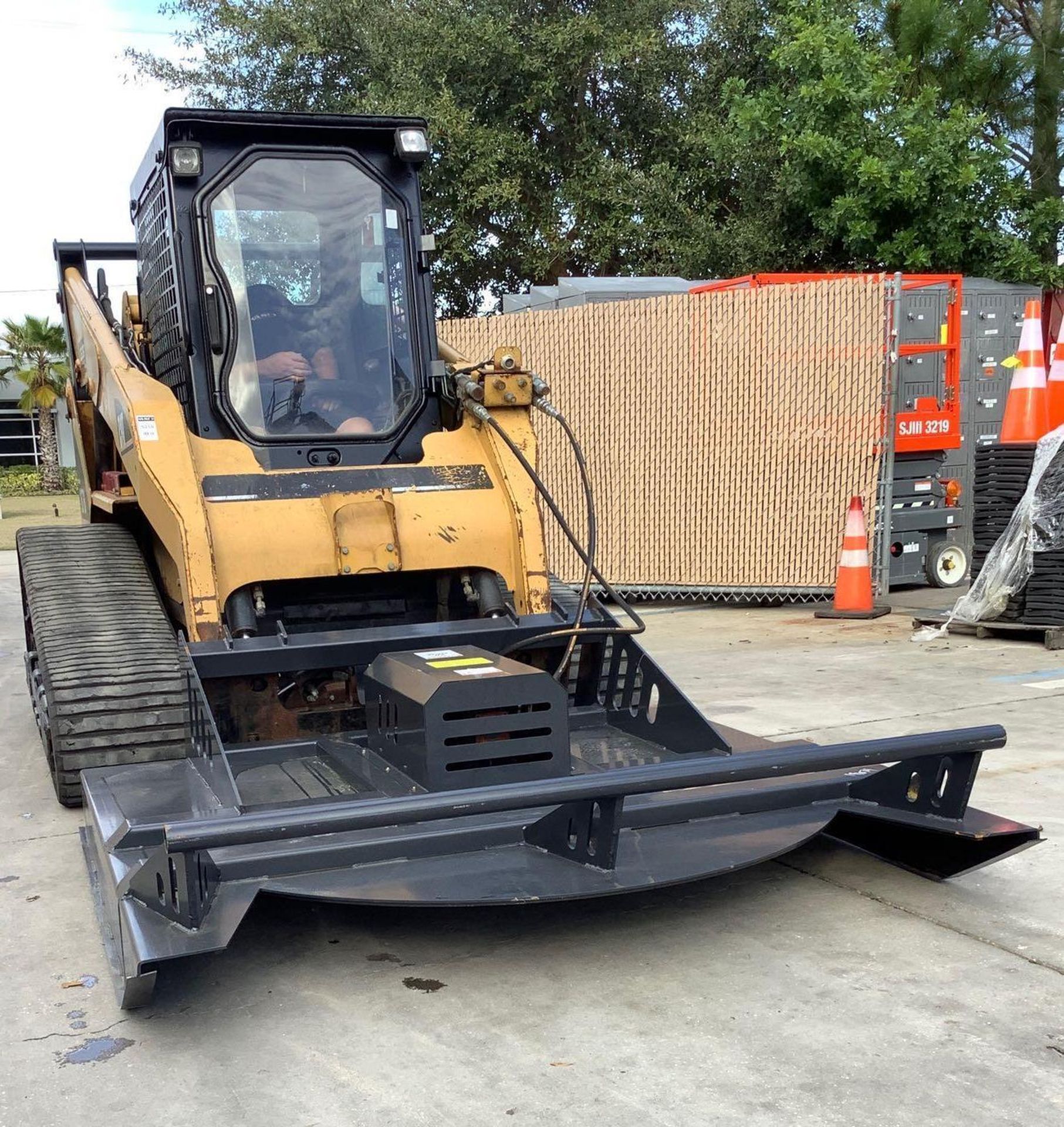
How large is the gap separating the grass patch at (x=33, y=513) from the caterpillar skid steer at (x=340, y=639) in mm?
17339

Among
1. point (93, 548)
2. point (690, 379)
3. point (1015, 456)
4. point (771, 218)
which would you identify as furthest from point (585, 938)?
point (771, 218)

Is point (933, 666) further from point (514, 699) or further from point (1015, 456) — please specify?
point (514, 699)

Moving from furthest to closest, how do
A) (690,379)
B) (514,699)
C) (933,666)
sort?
(690,379) → (933,666) → (514,699)

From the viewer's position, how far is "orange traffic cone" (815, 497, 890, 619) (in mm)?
10258

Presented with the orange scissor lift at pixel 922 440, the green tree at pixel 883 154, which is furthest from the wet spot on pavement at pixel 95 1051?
the green tree at pixel 883 154

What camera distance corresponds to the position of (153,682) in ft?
16.6

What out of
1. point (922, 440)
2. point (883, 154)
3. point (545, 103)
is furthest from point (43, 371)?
point (922, 440)

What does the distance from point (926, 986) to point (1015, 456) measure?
609 cm

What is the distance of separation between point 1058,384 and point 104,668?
22.9 feet

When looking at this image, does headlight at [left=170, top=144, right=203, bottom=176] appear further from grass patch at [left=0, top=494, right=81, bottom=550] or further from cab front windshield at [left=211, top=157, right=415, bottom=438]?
grass patch at [left=0, top=494, right=81, bottom=550]

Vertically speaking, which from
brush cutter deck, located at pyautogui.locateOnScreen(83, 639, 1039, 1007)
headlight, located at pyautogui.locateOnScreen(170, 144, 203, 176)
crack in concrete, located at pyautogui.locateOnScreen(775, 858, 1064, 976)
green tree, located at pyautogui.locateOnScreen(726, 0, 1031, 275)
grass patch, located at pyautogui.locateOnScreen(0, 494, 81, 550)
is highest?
green tree, located at pyautogui.locateOnScreen(726, 0, 1031, 275)

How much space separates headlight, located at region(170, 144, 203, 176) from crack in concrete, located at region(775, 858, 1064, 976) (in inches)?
141

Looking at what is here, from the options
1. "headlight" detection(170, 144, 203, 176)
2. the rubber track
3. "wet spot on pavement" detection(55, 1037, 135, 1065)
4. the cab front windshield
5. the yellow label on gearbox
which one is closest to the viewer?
"wet spot on pavement" detection(55, 1037, 135, 1065)

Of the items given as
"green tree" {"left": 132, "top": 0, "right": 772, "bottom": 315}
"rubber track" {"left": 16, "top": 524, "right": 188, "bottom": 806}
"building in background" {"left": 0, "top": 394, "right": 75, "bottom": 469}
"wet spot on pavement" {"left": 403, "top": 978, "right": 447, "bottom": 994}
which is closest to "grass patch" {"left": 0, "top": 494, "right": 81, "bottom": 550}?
"green tree" {"left": 132, "top": 0, "right": 772, "bottom": 315}
